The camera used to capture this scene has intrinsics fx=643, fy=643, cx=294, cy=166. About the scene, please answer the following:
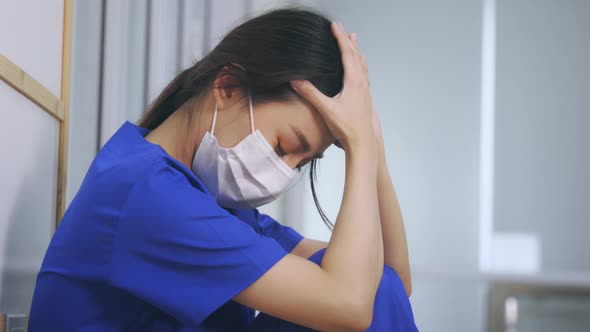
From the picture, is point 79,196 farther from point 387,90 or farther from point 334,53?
point 387,90

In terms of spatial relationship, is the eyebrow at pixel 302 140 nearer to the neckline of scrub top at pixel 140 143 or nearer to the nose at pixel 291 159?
the nose at pixel 291 159

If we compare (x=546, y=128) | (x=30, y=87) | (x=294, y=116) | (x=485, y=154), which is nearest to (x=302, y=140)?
(x=294, y=116)

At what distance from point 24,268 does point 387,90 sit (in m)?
1.82

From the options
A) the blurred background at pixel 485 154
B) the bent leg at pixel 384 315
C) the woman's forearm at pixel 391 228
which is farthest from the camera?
the blurred background at pixel 485 154

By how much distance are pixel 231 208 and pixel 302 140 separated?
21 centimetres

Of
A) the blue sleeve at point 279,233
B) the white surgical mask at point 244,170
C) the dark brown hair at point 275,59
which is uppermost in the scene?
the dark brown hair at point 275,59

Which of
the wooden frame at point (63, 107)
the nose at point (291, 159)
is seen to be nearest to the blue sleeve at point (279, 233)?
the nose at point (291, 159)

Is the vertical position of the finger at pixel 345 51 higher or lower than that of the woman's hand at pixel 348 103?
higher

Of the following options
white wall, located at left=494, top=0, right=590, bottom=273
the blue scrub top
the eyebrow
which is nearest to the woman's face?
the eyebrow

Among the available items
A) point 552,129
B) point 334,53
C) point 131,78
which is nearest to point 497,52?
point 552,129

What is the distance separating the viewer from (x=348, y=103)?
37.2 inches

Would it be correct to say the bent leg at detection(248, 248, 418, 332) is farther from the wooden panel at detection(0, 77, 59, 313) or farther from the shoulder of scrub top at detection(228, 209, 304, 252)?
the wooden panel at detection(0, 77, 59, 313)

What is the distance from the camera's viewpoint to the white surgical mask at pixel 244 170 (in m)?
0.92

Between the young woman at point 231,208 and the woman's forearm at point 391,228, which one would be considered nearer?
the young woman at point 231,208
